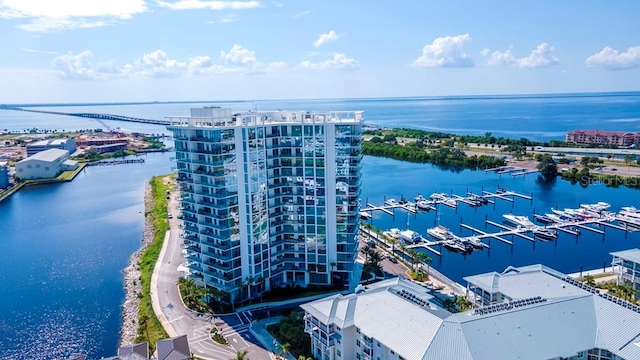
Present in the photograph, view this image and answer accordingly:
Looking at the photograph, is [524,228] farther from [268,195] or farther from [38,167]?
[38,167]

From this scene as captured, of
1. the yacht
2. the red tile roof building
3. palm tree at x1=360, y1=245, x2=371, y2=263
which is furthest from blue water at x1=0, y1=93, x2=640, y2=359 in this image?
the red tile roof building

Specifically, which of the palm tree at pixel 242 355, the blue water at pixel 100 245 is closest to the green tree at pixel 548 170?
the blue water at pixel 100 245

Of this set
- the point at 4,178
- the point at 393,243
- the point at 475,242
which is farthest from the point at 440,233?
the point at 4,178

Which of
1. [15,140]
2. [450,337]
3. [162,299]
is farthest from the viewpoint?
[15,140]

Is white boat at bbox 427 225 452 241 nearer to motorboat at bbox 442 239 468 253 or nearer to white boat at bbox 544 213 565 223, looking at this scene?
motorboat at bbox 442 239 468 253

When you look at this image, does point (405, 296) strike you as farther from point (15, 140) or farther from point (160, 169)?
point (15, 140)

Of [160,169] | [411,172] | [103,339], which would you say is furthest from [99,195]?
[411,172]
